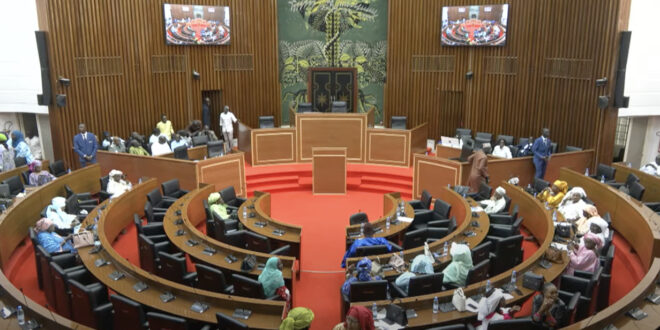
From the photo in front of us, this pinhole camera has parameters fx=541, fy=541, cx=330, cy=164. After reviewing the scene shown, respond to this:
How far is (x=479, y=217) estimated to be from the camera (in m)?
9.10

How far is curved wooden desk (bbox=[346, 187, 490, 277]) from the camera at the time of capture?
7.25 metres

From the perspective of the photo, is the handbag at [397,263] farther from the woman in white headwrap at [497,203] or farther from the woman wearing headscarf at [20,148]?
the woman wearing headscarf at [20,148]

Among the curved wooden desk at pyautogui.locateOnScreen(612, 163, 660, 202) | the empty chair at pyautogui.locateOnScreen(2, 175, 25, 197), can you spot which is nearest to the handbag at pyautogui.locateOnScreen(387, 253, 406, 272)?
the curved wooden desk at pyautogui.locateOnScreen(612, 163, 660, 202)

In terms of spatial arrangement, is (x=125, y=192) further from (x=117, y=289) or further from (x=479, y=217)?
(x=479, y=217)

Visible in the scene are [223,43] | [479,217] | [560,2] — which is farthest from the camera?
[223,43]

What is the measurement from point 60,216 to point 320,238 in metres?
4.46

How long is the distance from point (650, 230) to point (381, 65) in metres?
10.7

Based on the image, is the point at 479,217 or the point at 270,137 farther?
the point at 270,137

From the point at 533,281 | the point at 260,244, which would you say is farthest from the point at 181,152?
the point at 533,281

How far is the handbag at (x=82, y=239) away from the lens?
24.7 feet

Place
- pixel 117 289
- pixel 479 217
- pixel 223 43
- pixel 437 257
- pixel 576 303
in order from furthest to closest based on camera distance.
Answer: pixel 223 43
pixel 479 217
pixel 437 257
pixel 117 289
pixel 576 303

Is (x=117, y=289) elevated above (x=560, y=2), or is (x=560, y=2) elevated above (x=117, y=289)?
(x=560, y=2)

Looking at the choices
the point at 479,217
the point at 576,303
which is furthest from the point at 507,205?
the point at 576,303

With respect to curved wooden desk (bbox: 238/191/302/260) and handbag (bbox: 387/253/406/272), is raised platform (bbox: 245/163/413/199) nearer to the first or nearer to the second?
curved wooden desk (bbox: 238/191/302/260)
